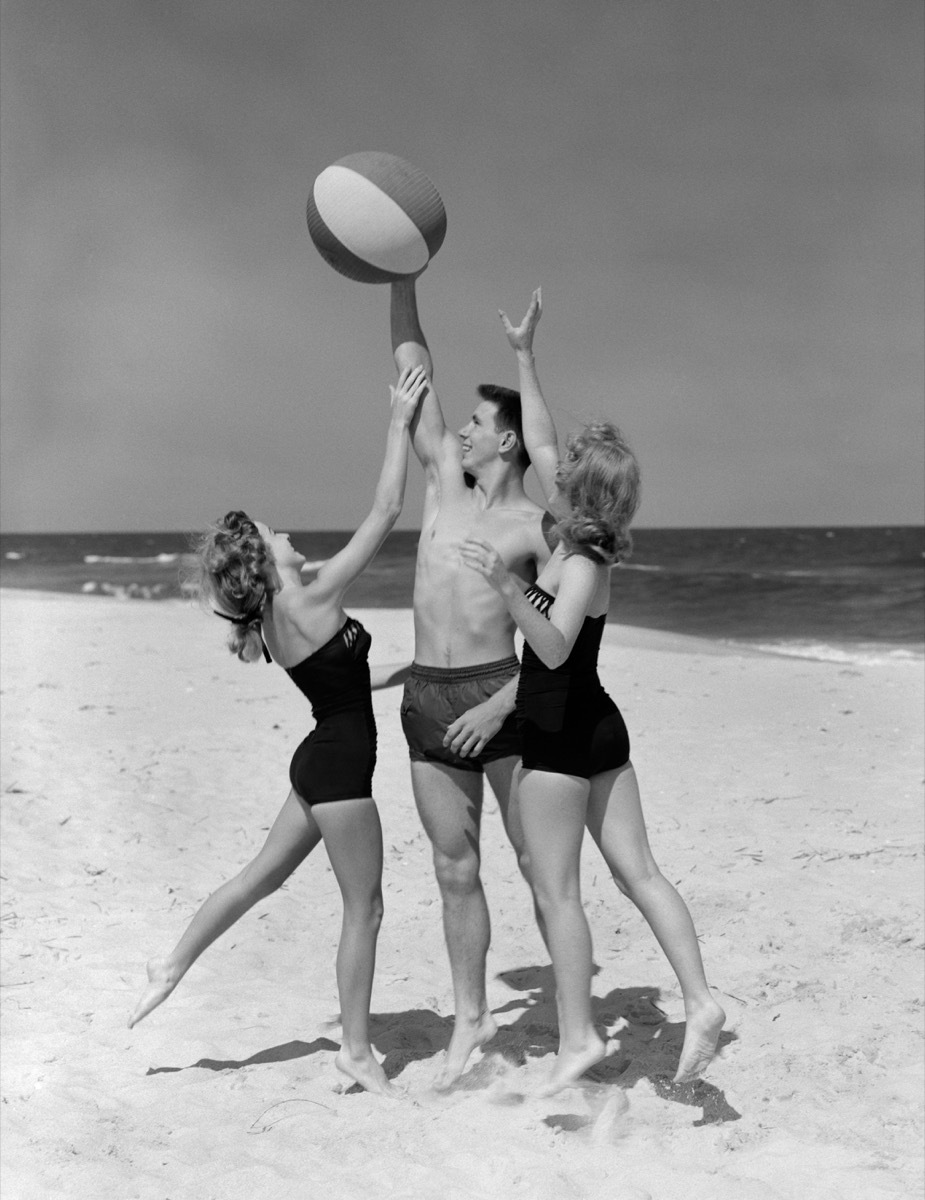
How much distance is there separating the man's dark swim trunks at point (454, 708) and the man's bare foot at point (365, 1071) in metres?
1.13

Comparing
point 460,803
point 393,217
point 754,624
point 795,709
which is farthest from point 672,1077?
point 754,624

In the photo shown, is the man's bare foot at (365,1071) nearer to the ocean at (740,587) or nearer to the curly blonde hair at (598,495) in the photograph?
the curly blonde hair at (598,495)

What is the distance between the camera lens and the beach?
3.84m

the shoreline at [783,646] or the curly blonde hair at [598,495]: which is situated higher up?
the curly blonde hair at [598,495]

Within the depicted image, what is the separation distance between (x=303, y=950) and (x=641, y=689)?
21.9 feet

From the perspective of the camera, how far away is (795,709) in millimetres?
11148

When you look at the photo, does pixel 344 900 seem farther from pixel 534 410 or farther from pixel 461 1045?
pixel 534 410

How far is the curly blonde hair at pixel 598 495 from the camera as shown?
3719mm

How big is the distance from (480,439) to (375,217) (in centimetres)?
92

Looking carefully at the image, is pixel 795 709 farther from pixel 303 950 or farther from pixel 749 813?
pixel 303 950

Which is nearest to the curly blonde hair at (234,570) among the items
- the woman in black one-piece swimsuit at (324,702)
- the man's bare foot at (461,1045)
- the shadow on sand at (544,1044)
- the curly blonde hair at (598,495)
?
the woman in black one-piece swimsuit at (324,702)

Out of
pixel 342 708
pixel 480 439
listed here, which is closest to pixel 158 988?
pixel 342 708

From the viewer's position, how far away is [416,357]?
4.32m

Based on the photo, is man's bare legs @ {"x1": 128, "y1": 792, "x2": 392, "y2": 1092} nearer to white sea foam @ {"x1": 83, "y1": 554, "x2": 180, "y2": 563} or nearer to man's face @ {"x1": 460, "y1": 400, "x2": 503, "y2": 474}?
man's face @ {"x1": 460, "y1": 400, "x2": 503, "y2": 474}
